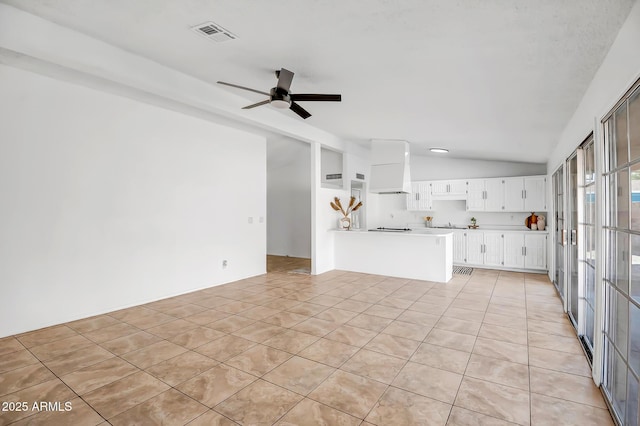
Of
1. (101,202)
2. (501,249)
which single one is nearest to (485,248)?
(501,249)

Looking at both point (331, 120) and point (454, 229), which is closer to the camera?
point (331, 120)

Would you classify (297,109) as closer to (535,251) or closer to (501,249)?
(501,249)

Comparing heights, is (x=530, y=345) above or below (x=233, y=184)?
below

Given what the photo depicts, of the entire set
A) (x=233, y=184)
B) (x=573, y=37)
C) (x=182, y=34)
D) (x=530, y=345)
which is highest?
(x=182, y=34)

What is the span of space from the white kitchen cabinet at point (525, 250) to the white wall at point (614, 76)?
4106mm

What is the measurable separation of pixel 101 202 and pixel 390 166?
482cm

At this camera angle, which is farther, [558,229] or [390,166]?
[390,166]

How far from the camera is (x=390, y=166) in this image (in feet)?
20.8

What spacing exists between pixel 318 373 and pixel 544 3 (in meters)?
2.83

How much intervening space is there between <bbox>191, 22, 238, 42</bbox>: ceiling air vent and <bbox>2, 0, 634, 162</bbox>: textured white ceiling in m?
0.07

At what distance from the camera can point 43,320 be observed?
3.46 metres

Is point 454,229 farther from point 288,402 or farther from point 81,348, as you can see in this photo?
point 81,348

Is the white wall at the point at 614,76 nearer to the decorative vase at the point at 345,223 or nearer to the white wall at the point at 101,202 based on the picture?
the decorative vase at the point at 345,223

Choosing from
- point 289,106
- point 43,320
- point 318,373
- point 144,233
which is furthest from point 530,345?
point 43,320
